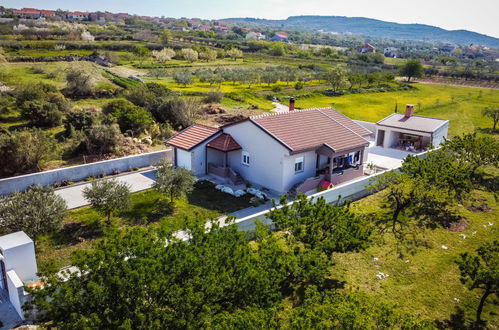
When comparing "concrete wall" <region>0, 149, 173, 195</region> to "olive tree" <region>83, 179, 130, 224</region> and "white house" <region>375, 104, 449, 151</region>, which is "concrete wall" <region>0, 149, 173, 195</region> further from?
"white house" <region>375, 104, 449, 151</region>

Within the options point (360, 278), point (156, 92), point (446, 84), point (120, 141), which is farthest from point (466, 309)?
point (446, 84)

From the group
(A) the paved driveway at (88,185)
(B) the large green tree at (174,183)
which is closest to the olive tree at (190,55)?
(A) the paved driveway at (88,185)

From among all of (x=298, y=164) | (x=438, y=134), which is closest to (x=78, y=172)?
(x=298, y=164)

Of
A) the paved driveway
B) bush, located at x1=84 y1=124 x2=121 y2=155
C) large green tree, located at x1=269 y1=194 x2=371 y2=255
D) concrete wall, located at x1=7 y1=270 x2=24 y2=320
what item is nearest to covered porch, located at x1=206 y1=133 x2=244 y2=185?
the paved driveway

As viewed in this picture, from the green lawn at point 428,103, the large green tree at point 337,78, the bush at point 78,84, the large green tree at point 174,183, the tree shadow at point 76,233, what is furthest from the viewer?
the large green tree at point 337,78

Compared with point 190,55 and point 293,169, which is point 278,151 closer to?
point 293,169

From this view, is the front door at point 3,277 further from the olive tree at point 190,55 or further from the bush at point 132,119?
the olive tree at point 190,55
